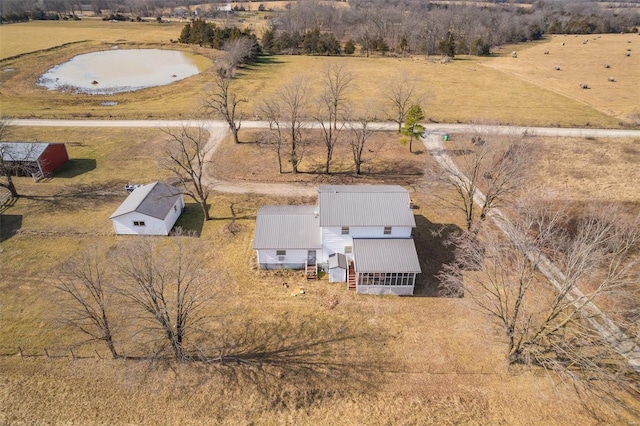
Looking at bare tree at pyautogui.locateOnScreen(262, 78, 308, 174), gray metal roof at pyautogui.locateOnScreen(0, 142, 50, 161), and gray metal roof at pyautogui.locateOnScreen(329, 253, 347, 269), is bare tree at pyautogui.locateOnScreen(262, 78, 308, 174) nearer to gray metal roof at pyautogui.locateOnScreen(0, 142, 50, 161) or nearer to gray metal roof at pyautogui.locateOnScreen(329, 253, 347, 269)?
gray metal roof at pyautogui.locateOnScreen(329, 253, 347, 269)

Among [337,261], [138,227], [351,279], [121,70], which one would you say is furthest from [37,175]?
[121,70]

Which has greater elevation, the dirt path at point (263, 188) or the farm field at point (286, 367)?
the dirt path at point (263, 188)

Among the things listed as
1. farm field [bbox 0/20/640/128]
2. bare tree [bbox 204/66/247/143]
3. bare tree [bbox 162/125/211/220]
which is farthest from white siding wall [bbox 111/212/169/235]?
farm field [bbox 0/20/640/128]

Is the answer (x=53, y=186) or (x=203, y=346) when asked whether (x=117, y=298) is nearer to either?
(x=203, y=346)

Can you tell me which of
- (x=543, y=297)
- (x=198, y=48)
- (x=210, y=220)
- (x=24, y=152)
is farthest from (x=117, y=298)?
(x=198, y=48)

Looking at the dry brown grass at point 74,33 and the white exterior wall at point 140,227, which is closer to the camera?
the white exterior wall at point 140,227

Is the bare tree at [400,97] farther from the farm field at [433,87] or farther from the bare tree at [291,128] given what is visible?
the bare tree at [291,128]

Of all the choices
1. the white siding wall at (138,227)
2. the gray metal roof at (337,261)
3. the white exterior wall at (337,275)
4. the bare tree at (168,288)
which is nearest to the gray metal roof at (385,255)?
the gray metal roof at (337,261)
